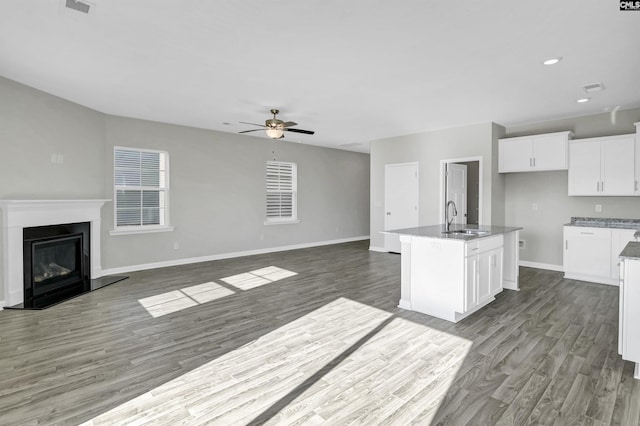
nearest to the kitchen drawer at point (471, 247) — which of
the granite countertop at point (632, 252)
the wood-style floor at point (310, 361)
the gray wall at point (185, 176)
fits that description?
the wood-style floor at point (310, 361)

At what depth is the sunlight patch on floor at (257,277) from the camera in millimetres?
5012

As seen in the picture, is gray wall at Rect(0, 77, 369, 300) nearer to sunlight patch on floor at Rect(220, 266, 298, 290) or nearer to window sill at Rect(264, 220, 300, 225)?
window sill at Rect(264, 220, 300, 225)

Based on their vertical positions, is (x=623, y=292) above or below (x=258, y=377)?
above

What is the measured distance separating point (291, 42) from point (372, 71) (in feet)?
3.62

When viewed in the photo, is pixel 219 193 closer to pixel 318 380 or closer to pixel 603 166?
pixel 318 380

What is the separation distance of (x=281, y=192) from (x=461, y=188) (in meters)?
4.26

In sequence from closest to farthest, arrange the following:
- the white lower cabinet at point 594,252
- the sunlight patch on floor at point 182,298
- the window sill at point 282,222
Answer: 1. the sunlight patch on floor at point 182,298
2. the white lower cabinet at point 594,252
3. the window sill at point 282,222

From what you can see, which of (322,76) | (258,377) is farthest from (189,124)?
(258,377)

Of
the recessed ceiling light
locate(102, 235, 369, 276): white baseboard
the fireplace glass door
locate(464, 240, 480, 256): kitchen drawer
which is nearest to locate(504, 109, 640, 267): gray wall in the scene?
the recessed ceiling light

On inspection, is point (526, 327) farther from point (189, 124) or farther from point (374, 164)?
point (189, 124)

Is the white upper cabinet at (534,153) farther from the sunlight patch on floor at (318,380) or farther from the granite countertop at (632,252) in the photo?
the sunlight patch on floor at (318,380)

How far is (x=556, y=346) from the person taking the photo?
2895mm

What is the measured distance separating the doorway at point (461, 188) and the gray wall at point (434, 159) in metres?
0.09

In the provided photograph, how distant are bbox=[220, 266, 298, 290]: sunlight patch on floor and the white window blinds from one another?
212 cm
